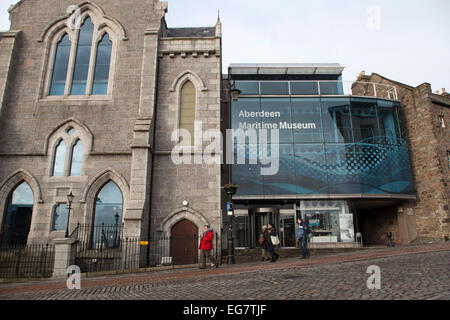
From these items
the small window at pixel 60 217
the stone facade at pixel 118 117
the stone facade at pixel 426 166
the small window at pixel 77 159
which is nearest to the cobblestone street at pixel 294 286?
the stone facade at pixel 118 117

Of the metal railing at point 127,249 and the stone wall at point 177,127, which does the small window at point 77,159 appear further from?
the stone wall at point 177,127

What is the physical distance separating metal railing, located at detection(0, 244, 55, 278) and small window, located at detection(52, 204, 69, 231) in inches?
50.4

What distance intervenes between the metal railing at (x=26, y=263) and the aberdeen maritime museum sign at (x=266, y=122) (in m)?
14.1

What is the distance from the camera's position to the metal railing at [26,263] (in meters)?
12.9

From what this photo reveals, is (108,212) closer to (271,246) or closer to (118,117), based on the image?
(118,117)

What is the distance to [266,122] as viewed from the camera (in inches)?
890

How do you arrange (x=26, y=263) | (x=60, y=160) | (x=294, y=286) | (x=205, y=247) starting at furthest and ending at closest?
(x=60, y=160) → (x=26, y=263) → (x=205, y=247) → (x=294, y=286)

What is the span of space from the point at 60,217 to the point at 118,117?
19.6 ft

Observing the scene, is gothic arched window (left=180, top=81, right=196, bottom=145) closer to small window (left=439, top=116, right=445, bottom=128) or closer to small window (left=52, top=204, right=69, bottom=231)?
small window (left=52, top=204, right=69, bottom=231)

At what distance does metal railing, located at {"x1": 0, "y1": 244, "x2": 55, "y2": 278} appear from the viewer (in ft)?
42.5

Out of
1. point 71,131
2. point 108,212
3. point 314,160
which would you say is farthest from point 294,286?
point 314,160
